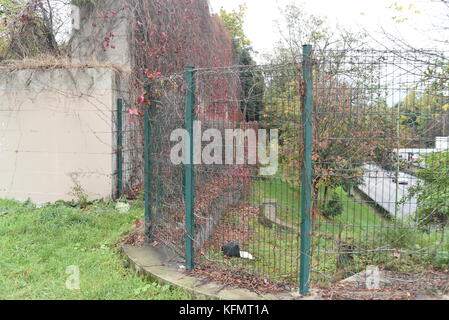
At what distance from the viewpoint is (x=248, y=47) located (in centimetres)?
1884

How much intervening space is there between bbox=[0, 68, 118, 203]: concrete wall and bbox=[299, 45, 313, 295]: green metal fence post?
4286 millimetres

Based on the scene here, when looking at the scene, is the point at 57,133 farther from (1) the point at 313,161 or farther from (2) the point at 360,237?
(2) the point at 360,237

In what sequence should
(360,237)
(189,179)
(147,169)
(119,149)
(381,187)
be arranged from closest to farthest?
(381,187) < (360,237) < (189,179) < (147,169) < (119,149)

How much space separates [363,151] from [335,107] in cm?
46

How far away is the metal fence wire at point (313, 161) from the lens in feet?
10.6

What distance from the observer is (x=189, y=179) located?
3.80 meters

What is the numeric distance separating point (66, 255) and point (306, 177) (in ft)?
9.68

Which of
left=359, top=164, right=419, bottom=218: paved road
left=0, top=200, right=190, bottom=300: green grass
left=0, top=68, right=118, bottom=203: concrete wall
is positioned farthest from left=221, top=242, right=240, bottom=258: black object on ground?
left=0, top=68, right=118, bottom=203: concrete wall

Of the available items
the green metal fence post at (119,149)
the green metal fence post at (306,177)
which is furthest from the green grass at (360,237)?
the green metal fence post at (119,149)

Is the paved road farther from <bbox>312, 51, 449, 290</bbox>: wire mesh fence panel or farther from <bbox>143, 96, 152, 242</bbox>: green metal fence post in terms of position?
<bbox>143, 96, 152, 242</bbox>: green metal fence post

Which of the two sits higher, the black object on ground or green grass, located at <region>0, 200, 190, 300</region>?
the black object on ground

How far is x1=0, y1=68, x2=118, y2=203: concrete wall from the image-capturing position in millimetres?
6594

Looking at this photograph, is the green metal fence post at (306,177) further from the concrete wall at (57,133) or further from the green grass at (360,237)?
the concrete wall at (57,133)

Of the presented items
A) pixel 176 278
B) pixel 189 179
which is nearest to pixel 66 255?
pixel 176 278
